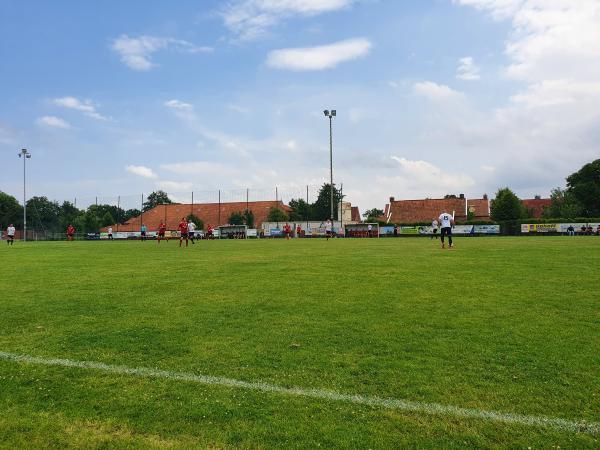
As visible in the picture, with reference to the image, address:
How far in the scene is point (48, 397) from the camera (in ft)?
12.4

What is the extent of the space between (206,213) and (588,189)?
211 feet

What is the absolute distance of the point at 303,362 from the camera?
177 inches

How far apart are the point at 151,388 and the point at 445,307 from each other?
4662 mm

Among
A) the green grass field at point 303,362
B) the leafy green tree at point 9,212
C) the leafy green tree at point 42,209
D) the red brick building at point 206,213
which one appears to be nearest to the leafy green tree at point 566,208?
the red brick building at point 206,213

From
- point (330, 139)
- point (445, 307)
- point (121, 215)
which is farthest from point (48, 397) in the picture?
point (121, 215)

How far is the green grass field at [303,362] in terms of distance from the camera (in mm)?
3135

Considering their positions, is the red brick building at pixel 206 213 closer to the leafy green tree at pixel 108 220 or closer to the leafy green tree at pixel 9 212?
the leafy green tree at pixel 108 220

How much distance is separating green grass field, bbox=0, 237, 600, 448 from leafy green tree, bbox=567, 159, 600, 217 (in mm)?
74673

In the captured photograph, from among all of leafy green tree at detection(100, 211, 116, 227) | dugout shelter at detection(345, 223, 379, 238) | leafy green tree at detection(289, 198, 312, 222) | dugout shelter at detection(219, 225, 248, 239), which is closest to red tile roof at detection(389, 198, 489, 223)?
leafy green tree at detection(289, 198, 312, 222)

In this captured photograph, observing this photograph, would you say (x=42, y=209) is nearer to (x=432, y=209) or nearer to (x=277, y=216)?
(x=277, y=216)

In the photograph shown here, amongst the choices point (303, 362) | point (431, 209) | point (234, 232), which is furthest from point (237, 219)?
point (303, 362)

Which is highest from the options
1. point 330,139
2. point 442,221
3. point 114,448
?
point 330,139

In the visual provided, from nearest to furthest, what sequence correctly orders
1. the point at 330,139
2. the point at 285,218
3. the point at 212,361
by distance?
the point at 212,361 → the point at 330,139 → the point at 285,218

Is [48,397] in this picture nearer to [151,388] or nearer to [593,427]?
[151,388]
